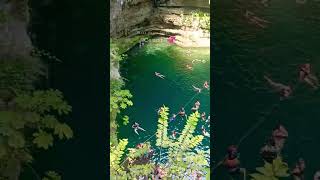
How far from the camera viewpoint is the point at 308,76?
16.9 ft

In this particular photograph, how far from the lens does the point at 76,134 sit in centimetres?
550

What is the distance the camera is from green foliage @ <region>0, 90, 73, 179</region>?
188 inches

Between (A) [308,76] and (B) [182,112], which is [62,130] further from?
(A) [308,76]

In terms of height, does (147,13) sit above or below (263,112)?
above

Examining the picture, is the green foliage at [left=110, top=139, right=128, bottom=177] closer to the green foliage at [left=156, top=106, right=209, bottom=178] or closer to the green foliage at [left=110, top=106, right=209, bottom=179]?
the green foliage at [left=110, top=106, right=209, bottom=179]

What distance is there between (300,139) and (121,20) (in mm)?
1740

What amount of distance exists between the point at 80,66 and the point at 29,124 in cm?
66

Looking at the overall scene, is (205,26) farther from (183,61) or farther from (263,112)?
(263,112)

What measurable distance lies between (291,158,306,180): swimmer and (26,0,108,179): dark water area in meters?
1.54

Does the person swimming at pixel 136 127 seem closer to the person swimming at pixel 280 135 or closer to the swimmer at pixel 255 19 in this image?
the person swimming at pixel 280 135

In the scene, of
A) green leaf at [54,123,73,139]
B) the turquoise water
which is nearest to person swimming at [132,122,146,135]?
the turquoise water

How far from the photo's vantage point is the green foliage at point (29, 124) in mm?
4774

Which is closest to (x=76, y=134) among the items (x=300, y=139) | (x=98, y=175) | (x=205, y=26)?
(x=98, y=175)

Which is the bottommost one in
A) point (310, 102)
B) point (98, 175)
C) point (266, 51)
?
point (98, 175)
